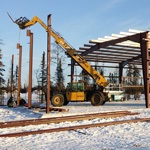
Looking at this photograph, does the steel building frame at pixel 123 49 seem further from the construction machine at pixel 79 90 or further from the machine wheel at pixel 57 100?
the machine wheel at pixel 57 100

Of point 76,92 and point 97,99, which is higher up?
point 76,92

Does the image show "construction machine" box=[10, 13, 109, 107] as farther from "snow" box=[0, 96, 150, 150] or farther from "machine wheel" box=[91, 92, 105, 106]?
"snow" box=[0, 96, 150, 150]

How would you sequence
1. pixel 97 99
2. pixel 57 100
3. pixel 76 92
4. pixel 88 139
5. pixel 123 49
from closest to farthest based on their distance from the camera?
pixel 88 139, pixel 97 99, pixel 76 92, pixel 57 100, pixel 123 49

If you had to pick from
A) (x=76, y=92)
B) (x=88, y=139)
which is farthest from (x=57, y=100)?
(x=88, y=139)

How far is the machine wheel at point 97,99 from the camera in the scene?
79.1 feet

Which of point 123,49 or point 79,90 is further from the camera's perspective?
point 123,49

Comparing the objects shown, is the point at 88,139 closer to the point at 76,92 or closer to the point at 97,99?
the point at 97,99

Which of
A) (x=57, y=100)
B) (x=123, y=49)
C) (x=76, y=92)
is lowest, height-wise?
(x=57, y=100)

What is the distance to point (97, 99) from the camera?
24.3m

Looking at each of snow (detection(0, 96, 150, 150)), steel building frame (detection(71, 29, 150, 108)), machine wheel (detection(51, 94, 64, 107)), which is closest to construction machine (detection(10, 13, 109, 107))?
machine wheel (detection(51, 94, 64, 107))

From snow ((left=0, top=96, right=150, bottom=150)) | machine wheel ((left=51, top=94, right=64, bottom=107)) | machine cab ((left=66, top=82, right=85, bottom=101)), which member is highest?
machine cab ((left=66, top=82, right=85, bottom=101))

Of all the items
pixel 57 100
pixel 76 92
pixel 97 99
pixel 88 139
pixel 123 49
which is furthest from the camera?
pixel 123 49

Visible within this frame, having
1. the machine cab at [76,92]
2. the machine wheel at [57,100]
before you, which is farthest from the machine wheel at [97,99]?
the machine wheel at [57,100]

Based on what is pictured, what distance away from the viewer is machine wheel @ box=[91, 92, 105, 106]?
2411 centimetres
